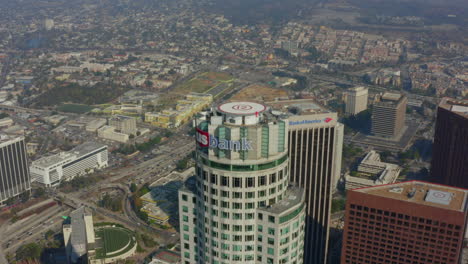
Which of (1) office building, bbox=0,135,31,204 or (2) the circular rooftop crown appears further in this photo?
(1) office building, bbox=0,135,31,204

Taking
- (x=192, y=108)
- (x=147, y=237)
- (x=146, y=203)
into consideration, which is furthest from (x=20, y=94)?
(x=147, y=237)

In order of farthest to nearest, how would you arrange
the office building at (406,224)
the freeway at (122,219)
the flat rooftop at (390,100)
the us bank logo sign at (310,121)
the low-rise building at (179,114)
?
the low-rise building at (179,114)
the flat rooftop at (390,100)
the freeway at (122,219)
the us bank logo sign at (310,121)
the office building at (406,224)

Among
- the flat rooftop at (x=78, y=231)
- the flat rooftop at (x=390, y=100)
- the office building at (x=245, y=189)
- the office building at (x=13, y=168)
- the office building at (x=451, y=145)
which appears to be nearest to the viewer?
the office building at (x=245, y=189)

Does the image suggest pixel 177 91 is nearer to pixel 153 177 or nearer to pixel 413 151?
pixel 153 177

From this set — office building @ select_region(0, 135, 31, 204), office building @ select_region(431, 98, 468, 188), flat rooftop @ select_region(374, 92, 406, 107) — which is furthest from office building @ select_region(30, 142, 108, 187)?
office building @ select_region(431, 98, 468, 188)

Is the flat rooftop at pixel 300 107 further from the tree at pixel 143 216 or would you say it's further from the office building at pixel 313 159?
the tree at pixel 143 216

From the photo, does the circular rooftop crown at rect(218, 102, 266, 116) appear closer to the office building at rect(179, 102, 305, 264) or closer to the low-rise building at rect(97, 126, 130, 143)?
the office building at rect(179, 102, 305, 264)

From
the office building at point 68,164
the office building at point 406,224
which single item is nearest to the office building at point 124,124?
the office building at point 68,164

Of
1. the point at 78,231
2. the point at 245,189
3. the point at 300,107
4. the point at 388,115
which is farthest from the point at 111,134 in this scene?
the point at 245,189
